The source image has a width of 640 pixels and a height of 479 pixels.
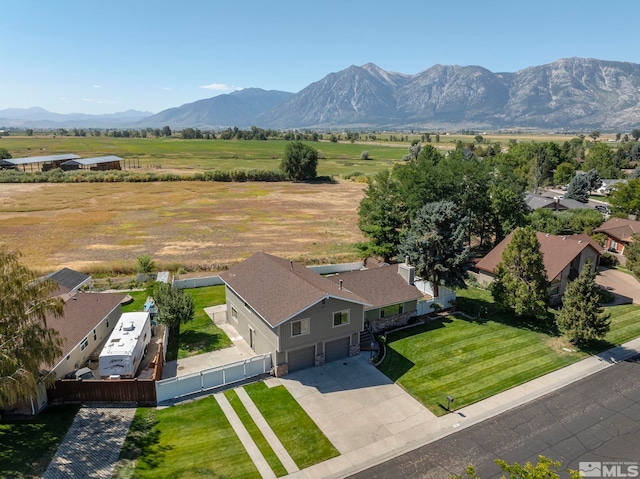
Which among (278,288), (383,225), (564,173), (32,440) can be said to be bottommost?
(32,440)

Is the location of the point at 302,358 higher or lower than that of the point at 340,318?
lower

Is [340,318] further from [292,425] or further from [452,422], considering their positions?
[452,422]

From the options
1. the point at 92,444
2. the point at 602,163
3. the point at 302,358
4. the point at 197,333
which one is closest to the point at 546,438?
the point at 302,358

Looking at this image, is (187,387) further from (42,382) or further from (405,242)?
(405,242)

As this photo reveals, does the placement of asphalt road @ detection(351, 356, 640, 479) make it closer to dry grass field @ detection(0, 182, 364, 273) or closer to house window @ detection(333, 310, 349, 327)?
house window @ detection(333, 310, 349, 327)

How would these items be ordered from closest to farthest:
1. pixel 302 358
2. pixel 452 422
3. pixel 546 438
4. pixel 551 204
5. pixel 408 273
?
pixel 546 438, pixel 452 422, pixel 302 358, pixel 408 273, pixel 551 204
